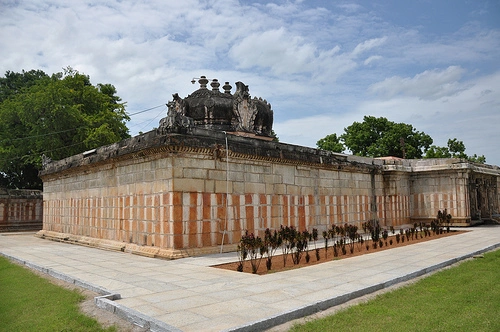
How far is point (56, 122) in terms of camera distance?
26.1m

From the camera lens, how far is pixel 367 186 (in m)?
19.0

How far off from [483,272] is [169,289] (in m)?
6.42

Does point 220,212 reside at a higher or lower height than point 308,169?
lower

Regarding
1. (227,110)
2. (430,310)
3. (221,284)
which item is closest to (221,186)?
(221,284)

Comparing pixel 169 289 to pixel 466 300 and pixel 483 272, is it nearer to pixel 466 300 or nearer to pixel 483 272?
pixel 466 300

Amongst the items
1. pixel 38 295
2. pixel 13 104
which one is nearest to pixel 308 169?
pixel 38 295

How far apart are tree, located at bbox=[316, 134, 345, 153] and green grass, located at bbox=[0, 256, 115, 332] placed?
3933 centimetres

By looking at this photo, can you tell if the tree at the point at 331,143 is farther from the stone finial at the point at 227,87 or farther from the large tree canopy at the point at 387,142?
the stone finial at the point at 227,87

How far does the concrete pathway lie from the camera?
5.27 metres

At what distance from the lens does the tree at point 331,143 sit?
45.1 meters

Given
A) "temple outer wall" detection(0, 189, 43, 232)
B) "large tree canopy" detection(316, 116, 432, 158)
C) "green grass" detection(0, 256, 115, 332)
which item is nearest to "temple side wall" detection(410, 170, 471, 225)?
"green grass" detection(0, 256, 115, 332)

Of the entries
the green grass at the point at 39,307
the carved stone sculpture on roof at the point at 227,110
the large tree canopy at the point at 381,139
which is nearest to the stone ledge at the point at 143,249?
the green grass at the point at 39,307

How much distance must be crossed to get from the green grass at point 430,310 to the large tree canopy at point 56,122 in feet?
75.3

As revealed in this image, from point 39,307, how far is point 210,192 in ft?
19.6
